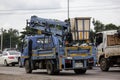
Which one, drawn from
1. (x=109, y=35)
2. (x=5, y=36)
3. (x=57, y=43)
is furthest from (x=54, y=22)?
(x=5, y=36)

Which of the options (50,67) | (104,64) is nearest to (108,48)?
(104,64)

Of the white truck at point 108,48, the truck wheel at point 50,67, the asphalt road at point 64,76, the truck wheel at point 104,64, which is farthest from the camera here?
the truck wheel at point 104,64

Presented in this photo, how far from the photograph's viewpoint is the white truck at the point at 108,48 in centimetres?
2495

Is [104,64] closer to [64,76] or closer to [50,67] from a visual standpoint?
[50,67]

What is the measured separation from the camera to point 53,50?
21.9m

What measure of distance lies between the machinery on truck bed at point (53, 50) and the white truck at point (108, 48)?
9.34ft

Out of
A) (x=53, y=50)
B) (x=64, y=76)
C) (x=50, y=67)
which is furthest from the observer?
(x=50, y=67)

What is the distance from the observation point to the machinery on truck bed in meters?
21.7

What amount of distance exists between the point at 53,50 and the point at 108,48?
5071 mm

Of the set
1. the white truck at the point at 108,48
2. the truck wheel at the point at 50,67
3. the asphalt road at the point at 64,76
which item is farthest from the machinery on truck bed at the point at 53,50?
the white truck at the point at 108,48

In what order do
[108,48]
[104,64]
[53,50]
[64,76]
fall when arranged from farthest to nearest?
1. [104,64]
2. [108,48]
3. [53,50]
4. [64,76]

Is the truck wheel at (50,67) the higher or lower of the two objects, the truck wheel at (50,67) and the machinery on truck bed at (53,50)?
the lower

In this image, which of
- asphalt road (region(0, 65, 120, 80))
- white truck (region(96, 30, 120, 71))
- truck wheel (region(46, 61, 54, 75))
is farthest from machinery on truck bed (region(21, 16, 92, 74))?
white truck (region(96, 30, 120, 71))

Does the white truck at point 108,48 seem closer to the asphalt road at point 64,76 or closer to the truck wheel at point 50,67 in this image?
the asphalt road at point 64,76
